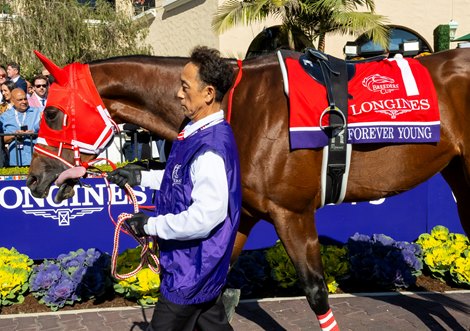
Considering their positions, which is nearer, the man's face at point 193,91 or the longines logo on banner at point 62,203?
the man's face at point 193,91

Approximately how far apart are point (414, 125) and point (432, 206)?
2.74 meters

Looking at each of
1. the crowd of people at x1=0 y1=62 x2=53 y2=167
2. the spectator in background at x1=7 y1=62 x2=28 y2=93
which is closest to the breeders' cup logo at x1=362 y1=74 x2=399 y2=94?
the crowd of people at x1=0 y1=62 x2=53 y2=167

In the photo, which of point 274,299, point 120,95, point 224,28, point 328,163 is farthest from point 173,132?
point 224,28

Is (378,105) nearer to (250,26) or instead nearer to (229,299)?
(229,299)

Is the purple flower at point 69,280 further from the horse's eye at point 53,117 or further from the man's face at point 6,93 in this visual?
the man's face at point 6,93

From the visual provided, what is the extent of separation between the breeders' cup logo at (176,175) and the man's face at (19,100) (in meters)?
5.95

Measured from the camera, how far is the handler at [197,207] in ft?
7.77

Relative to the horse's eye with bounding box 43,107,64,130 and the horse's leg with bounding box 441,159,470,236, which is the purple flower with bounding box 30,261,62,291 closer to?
the horse's eye with bounding box 43,107,64,130

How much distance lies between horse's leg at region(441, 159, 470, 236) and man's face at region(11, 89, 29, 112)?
231 inches

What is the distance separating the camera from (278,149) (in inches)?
133

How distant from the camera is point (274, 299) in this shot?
5141 millimetres

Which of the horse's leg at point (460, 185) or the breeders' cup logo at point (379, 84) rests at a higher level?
the breeders' cup logo at point (379, 84)

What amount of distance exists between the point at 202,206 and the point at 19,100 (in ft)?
20.5

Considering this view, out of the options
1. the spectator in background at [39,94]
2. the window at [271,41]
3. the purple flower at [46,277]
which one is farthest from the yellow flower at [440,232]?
the window at [271,41]
